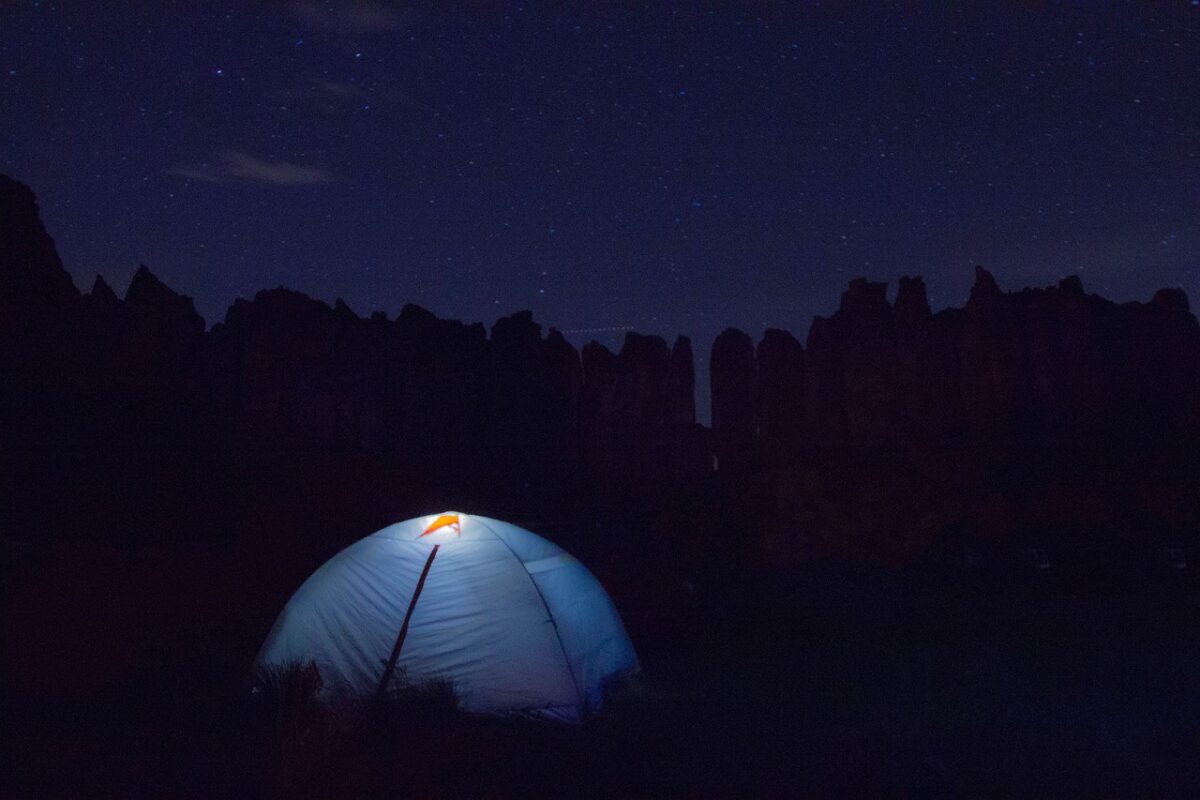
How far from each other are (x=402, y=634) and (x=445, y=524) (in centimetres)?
162

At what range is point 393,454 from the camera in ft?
145

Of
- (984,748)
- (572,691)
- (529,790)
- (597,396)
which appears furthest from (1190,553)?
(597,396)

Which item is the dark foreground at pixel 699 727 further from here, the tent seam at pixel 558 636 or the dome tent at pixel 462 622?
the dome tent at pixel 462 622

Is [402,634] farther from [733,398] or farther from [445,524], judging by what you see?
[733,398]

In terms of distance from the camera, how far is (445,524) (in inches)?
397

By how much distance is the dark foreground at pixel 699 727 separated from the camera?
6.70 metres

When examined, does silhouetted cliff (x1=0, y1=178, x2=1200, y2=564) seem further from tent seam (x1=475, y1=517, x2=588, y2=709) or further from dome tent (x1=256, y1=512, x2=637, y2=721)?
tent seam (x1=475, y1=517, x2=588, y2=709)

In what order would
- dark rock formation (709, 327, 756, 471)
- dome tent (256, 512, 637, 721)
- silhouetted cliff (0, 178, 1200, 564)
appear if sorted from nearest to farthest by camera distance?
dome tent (256, 512, 637, 721), silhouetted cliff (0, 178, 1200, 564), dark rock formation (709, 327, 756, 471)

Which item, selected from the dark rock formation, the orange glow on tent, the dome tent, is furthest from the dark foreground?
the dark rock formation

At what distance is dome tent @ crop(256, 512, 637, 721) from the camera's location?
8.80m

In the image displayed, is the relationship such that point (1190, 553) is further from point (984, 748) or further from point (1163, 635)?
point (984, 748)

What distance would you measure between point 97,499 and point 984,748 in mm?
22251

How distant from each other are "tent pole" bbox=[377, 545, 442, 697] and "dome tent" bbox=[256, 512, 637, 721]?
0.04 feet

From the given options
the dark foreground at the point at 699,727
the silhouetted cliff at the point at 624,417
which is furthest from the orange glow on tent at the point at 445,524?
the silhouetted cliff at the point at 624,417
